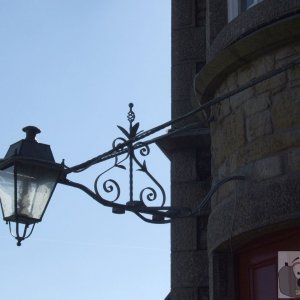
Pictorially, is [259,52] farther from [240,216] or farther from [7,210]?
[7,210]

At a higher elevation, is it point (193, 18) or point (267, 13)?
point (193, 18)

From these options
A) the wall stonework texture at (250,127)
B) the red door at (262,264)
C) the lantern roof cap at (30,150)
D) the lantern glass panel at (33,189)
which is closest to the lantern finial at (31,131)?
the lantern roof cap at (30,150)

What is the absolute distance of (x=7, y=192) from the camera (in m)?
5.83

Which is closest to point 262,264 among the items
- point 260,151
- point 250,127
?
point 260,151

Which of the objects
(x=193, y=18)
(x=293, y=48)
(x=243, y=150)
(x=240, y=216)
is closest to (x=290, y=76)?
(x=293, y=48)

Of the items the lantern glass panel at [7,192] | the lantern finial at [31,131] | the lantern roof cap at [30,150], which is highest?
the lantern finial at [31,131]

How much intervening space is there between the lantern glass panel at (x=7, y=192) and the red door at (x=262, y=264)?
5.19ft

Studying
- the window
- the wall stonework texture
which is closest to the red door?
the wall stonework texture

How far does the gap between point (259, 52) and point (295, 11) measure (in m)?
0.41

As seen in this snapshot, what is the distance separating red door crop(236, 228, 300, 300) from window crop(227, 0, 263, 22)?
5.68 feet

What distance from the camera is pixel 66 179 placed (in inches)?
233

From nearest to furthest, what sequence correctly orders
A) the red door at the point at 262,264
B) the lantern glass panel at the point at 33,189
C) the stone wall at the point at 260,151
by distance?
the stone wall at the point at 260,151 < the red door at the point at 262,264 < the lantern glass panel at the point at 33,189

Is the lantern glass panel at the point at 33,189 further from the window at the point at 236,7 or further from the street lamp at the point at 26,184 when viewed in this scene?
the window at the point at 236,7

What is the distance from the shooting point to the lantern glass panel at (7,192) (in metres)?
5.81
